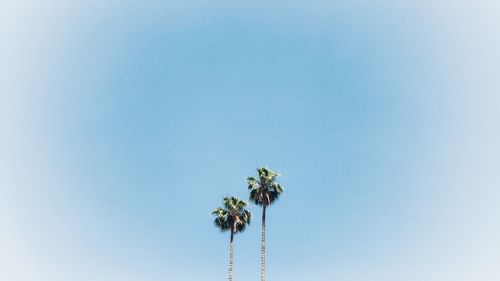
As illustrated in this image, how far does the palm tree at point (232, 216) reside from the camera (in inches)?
2238

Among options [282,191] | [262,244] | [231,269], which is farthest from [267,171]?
[231,269]

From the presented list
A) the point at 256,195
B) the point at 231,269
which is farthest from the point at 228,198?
the point at 231,269

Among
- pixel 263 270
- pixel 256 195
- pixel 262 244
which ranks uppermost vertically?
pixel 256 195

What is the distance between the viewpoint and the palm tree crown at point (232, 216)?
56.8 metres

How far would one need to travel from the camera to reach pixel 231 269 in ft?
182

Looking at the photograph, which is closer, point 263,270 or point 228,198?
point 263,270

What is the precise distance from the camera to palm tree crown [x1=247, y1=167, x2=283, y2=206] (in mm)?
56031

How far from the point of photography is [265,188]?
2210 inches

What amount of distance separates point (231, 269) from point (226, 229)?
487 cm

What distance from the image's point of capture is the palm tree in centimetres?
5684

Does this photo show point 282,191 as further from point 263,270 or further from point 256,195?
point 263,270

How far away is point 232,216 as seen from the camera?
2238 inches

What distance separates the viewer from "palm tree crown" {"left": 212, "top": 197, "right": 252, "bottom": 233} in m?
56.8

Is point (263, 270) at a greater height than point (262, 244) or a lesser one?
lesser
